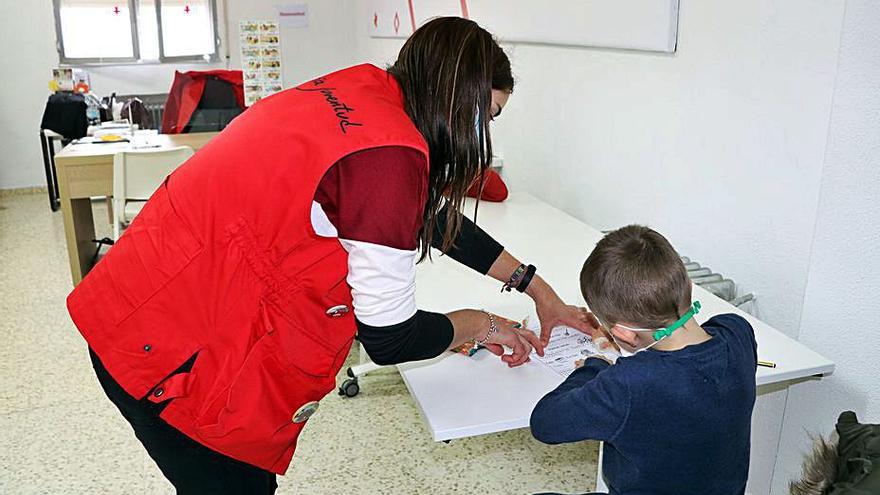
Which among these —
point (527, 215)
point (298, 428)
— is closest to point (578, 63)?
point (527, 215)

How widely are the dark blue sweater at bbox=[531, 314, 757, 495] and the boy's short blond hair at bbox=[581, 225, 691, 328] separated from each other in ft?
0.21

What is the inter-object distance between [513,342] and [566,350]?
18cm

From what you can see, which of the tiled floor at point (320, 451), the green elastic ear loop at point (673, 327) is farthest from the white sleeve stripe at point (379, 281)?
the tiled floor at point (320, 451)

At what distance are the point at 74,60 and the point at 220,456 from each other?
569 centimetres

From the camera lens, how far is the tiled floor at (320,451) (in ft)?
7.54

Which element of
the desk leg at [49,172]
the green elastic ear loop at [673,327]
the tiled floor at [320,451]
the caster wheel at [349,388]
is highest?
the green elastic ear loop at [673,327]

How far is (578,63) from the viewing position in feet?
8.65

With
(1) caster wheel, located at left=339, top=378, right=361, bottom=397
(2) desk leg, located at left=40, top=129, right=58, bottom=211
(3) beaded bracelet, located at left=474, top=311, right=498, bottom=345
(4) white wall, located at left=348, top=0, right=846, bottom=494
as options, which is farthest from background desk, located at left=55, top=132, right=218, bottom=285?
(3) beaded bracelet, located at left=474, top=311, right=498, bottom=345

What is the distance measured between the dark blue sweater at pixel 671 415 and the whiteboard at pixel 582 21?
3.85 feet

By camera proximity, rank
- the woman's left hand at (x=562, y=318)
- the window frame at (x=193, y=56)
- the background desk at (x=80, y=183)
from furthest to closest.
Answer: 1. the window frame at (x=193, y=56)
2. the background desk at (x=80, y=183)
3. the woman's left hand at (x=562, y=318)

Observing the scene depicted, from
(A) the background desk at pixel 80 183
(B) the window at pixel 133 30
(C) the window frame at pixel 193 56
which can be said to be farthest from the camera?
(C) the window frame at pixel 193 56

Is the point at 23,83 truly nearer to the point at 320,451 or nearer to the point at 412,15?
the point at 412,15

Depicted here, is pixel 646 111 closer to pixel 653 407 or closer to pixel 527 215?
pixel 527 215

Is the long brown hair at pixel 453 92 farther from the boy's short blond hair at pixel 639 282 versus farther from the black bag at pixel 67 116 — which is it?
the black bag at pixel 67 116
